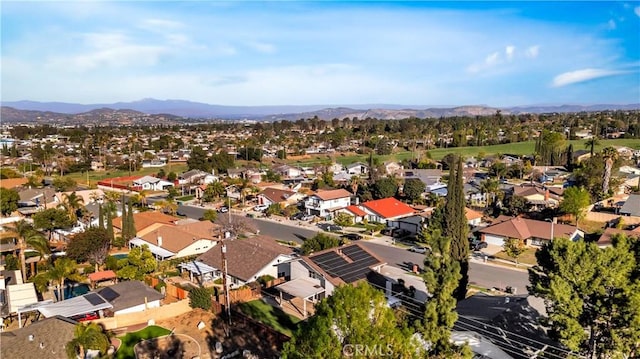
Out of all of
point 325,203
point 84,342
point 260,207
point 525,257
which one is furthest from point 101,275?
point 525,257

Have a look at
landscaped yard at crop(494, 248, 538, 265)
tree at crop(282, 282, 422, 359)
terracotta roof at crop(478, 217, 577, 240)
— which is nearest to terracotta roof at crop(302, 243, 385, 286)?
landscaped yard at crop(494, 248, 538, 265)

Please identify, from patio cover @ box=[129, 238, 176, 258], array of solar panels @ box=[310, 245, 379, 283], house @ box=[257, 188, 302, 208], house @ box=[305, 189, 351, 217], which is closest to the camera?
array of solar panels @ box=[310, 245, 379, 283]

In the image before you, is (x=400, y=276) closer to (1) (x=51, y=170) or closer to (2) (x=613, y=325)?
(2) (x=613, y=325)

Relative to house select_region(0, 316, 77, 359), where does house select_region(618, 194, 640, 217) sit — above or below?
above

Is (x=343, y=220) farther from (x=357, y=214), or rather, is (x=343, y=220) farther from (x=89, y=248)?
(x=89, y=248)

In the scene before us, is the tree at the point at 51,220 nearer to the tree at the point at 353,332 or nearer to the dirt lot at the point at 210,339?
the dirt lot at the point at 210,339

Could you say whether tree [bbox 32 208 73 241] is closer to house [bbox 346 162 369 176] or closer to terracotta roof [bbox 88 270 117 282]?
terracotta roof [bbox 88 270 117 282]

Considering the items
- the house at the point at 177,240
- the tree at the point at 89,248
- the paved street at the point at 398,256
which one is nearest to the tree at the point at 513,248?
the paved street at the point at 398,256

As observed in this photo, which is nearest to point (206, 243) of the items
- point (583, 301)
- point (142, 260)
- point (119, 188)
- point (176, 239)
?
point (176, 239)
